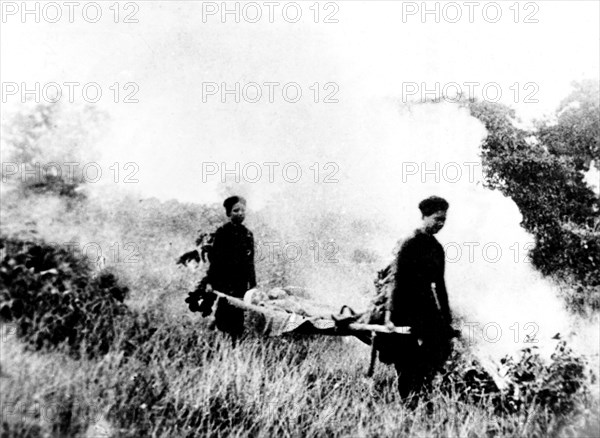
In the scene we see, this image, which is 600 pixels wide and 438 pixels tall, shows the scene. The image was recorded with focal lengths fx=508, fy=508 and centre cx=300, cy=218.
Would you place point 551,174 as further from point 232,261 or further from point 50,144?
point 50,144

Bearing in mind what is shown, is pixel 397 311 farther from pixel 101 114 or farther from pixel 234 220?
pixel 101 114

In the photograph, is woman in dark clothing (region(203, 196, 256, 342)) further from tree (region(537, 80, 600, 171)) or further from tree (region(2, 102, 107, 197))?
tree (region(537, 80, 600, 171))

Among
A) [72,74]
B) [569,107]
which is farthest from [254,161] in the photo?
[569,107]

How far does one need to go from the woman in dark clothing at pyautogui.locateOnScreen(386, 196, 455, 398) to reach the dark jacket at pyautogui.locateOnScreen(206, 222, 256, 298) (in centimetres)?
169

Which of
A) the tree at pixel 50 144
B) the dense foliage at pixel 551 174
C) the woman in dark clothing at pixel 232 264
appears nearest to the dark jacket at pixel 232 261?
the woman in dark clothing at pixel 232 264

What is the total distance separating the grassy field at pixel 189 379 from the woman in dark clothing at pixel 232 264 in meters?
0.22

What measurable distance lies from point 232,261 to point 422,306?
7.13ft

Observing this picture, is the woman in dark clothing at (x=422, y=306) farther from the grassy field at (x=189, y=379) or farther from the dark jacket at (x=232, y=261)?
the dark jacket at (x=232, y=261)

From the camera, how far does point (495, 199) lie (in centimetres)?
741

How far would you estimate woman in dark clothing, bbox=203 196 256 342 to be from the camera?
18.8ft

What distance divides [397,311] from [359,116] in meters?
2.96

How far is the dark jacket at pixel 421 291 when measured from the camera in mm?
5398

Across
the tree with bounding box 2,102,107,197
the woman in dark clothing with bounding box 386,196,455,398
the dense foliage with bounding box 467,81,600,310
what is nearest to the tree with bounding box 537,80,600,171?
the dense foliage with bounding box 467,81,600,310

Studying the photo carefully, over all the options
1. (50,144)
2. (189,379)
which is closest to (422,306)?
(189,379)
